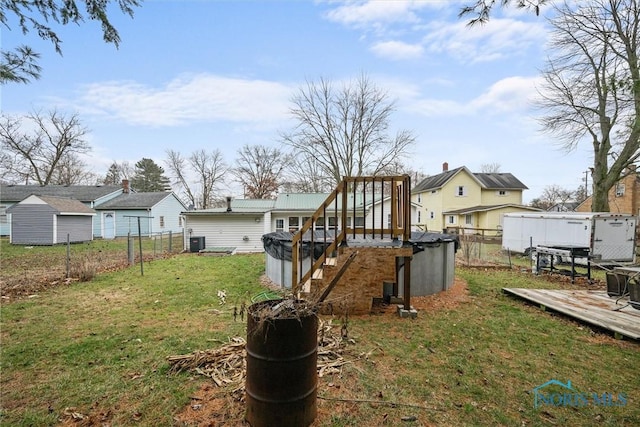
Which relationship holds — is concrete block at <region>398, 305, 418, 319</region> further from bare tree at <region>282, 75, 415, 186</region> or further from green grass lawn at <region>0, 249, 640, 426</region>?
bare tree at <region>282, 75, 415, 186</region>

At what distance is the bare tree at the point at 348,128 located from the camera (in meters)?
22.0

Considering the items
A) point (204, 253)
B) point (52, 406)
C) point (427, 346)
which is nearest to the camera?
point (52, 406)

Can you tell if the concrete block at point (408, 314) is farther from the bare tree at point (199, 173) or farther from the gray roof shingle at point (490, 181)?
the bare tree at point (199, 173)

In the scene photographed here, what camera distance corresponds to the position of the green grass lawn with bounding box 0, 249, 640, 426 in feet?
8.77

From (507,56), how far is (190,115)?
14307 millimetres

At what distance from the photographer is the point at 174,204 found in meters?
26.4

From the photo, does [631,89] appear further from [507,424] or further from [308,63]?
[308,63]

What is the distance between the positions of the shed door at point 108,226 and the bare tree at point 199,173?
12896mm

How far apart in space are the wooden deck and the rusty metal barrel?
5007 millimetres

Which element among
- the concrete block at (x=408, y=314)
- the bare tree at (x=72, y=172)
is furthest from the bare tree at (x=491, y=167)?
the bare tree at (x=72, y=172)

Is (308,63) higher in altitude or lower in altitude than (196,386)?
higher

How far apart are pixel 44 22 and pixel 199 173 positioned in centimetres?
3401

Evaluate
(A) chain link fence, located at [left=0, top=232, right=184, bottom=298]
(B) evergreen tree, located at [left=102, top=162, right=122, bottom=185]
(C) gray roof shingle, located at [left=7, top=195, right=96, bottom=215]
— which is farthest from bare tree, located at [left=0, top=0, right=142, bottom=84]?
(B) evergreen tree, located at [left=102, top=162, right=122, bottom=185]

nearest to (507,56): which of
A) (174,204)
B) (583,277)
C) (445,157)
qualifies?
(583,277)
